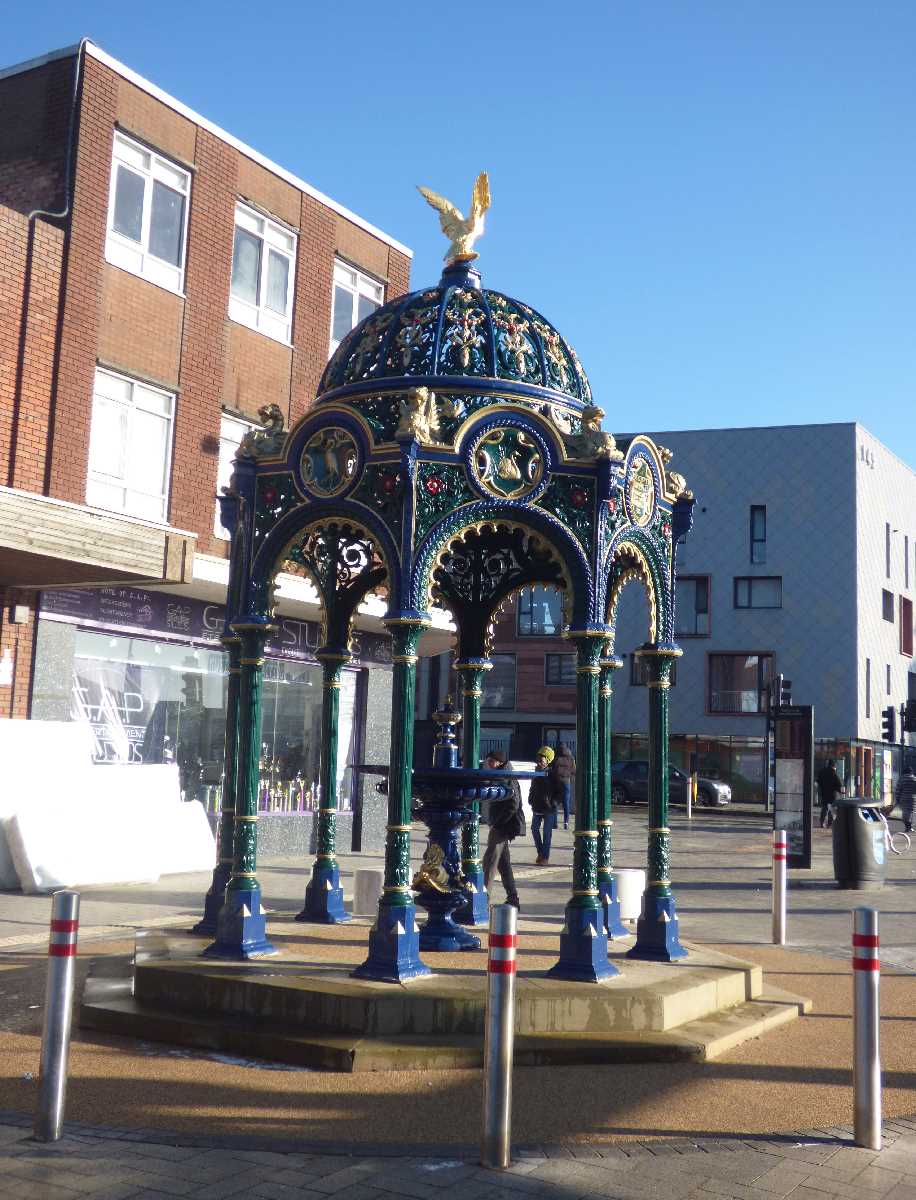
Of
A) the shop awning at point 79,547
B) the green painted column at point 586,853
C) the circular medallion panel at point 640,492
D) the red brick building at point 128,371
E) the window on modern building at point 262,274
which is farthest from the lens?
the window on modern building at point 262,274

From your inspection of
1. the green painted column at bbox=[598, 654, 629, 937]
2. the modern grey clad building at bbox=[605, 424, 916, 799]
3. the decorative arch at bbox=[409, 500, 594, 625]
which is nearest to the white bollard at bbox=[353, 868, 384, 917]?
the green painted column at bbox=[598, 654, 629, 937]

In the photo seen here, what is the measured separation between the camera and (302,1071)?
6848mm

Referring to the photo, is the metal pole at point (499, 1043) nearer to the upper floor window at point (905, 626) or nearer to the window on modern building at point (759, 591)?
the window on modern building at point (759, 591)

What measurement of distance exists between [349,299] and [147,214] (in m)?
4.88

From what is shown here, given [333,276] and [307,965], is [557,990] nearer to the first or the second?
[307,965]

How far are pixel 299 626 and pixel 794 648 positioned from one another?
33.6m

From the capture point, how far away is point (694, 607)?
5203 cm

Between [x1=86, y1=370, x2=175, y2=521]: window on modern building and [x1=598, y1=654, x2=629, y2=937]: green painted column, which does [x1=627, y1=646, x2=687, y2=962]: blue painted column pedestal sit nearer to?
[x1=598, y1=654, x2=629, y2=937]: green painted column

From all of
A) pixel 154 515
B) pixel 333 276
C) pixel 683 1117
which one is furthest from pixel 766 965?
pixel 333 276

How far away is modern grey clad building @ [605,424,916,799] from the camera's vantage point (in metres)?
49.5

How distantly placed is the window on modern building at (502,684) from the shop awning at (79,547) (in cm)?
3865

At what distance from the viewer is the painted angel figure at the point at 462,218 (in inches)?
398

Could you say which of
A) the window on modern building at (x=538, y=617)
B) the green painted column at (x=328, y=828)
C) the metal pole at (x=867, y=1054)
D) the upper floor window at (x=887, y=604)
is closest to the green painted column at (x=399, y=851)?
the green painted column at (x=328, y=828)

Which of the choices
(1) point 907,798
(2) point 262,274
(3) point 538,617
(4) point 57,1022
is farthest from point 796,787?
(3) point 538,617
